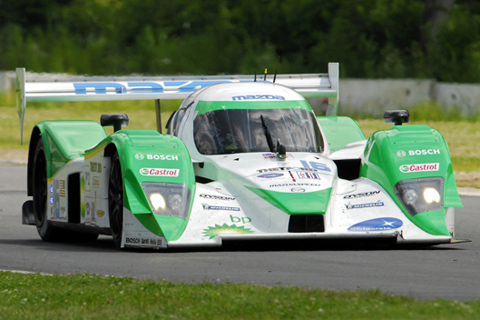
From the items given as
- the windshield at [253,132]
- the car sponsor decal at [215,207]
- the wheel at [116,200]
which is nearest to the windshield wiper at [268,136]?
the windshield at [253,132]

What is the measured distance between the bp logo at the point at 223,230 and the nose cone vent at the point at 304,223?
0.37 meters

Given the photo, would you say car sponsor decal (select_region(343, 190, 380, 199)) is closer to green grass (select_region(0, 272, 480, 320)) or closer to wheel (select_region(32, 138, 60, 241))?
green grass (select_region(0, 272, 480, 320))

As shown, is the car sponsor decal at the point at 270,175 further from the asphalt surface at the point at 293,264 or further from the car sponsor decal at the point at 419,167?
the car sponsor decal at the point at 419,167

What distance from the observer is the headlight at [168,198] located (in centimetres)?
940

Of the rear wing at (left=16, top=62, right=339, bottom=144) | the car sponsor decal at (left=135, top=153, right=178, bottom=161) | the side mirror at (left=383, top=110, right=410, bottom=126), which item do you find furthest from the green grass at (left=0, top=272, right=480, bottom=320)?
the rear wing at (left=16, top=62, right=339, bottom=144)

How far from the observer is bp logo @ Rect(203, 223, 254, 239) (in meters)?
9.35

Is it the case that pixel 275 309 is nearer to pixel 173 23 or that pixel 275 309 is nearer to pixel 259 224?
pixel 259 224

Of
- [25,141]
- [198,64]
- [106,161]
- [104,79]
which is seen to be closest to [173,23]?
[198,64]

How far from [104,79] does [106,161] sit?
2.83 metres

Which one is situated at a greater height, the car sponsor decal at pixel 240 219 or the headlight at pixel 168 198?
the headlight at pixel 168 198

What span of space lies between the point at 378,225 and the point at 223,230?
1.38 m

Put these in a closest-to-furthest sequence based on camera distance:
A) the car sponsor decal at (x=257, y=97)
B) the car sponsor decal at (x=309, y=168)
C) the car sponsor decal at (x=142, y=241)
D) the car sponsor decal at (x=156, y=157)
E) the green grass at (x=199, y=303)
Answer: the green grass at (x=199, y=303) → the car sponsor decal at (x=142, y=241) → the car sponsor decal at (x=156, y=157) → the car sponsor decal at (x=309, y=168) → the car sponsor decal at (x=257, y=97)

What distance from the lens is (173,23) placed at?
149 feet

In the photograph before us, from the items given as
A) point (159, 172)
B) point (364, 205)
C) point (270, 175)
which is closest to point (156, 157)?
point (159, 172)
